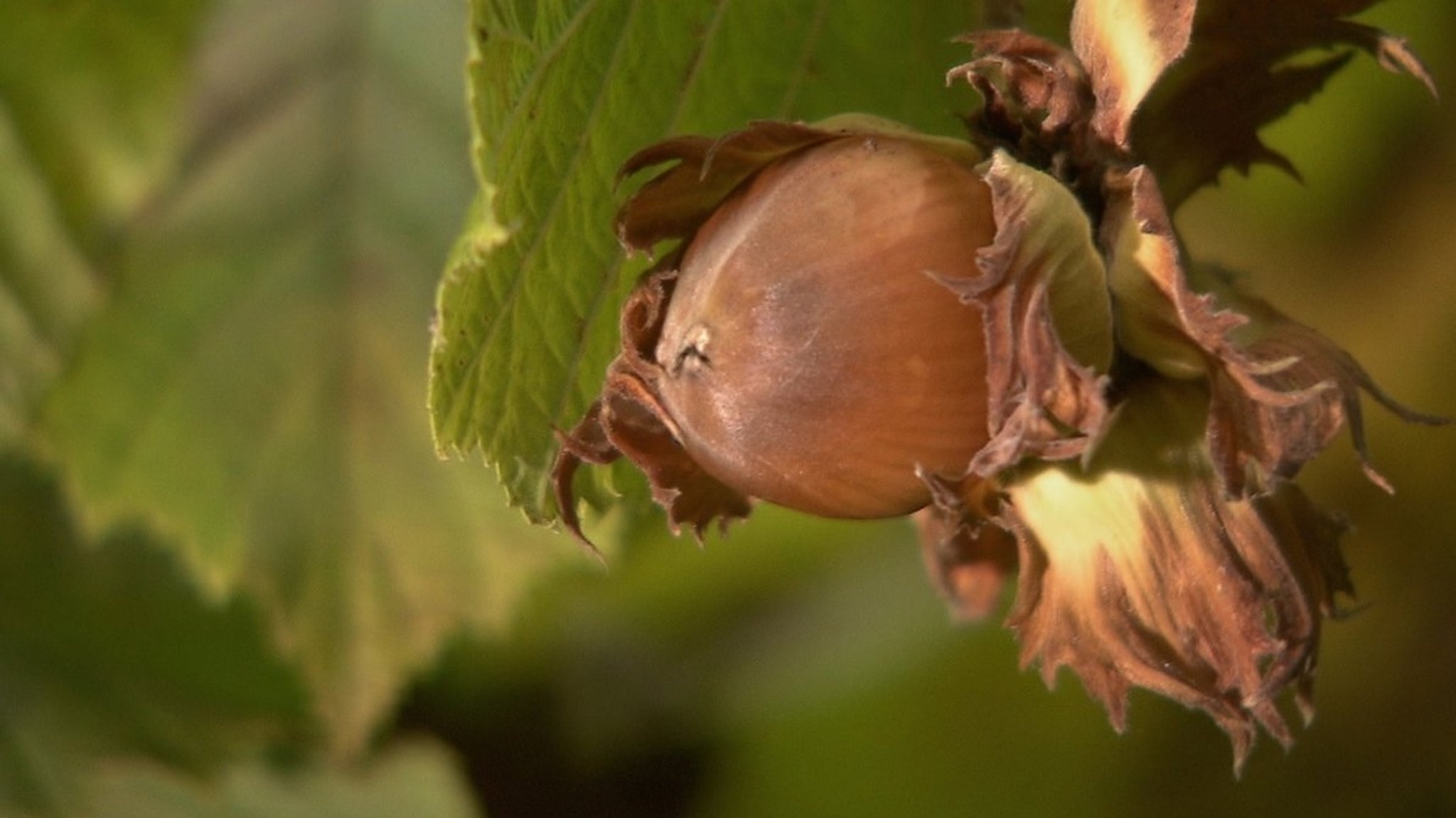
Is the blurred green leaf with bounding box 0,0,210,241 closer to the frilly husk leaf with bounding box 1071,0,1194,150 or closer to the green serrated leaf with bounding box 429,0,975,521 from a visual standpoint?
the green serrated leaf with bounding box 429,0,975,521

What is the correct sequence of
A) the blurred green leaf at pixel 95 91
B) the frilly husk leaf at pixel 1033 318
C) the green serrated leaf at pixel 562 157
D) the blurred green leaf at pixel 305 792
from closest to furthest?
the frilly husk leaf at pixel 1033 318 → the green serrated leaf at pixel 562 157 → the blurred green leaf at pixel 95 91 → the blurred green leaf at pixel 305 792

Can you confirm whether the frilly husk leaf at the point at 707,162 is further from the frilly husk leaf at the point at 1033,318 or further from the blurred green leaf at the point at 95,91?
the blurred green leaf at the point at 95,91

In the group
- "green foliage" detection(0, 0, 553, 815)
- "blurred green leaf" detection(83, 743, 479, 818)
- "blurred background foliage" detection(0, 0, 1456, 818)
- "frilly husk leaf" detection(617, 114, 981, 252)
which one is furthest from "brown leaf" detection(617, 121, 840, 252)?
"blurred green leaf" detection(83, 743, 479, 818)

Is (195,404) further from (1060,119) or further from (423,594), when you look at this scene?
(1060,119)

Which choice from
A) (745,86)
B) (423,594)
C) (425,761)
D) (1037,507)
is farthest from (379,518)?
(1037,507)

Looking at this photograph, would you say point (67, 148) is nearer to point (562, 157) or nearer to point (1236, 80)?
point (562, 157)

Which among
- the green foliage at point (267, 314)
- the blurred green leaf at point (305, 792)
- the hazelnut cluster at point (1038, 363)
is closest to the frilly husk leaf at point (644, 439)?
the hazelnut cluster at point (1038, 363)

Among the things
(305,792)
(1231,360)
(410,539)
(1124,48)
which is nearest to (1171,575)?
(1231,360)
